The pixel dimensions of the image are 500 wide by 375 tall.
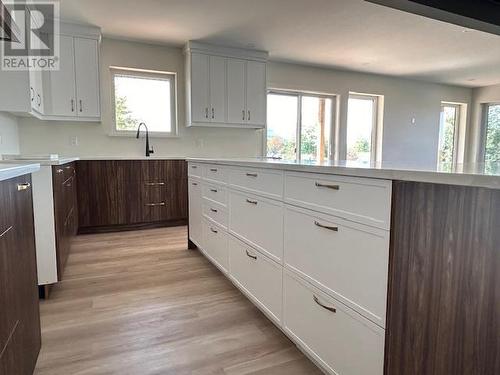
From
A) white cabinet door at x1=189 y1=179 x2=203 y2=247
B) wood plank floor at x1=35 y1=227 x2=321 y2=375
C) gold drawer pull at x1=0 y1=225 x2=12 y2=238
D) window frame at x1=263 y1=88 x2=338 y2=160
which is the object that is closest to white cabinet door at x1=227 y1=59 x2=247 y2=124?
window frame at x1=263 y1=88 x2=338 y2=160

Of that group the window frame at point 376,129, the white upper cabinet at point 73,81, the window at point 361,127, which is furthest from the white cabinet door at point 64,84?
the window frame at point 376,129

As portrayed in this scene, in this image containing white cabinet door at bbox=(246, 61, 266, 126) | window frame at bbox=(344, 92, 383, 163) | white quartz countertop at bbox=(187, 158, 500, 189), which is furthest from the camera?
window frame at bbox=(344, 92, 383, 163)

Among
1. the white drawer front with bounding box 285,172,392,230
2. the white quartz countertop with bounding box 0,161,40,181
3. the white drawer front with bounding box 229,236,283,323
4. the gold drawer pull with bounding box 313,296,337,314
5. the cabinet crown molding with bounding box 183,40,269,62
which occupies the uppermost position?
the cabinet crown molding with bounding box 183,40,269,62

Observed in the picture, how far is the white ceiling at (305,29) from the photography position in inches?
127

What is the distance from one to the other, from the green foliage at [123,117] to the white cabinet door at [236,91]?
4.45 feet

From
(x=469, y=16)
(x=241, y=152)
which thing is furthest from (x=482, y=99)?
(x=241, y=152)

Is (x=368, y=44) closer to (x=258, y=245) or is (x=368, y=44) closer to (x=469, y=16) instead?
(x=469, y=16)

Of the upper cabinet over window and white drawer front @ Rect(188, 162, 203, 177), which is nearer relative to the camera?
white drawer front @ Rect(188, 162, 203, 177)

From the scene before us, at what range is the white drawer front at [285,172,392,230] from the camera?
97 centimetres

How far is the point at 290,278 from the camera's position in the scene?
57.7 inches

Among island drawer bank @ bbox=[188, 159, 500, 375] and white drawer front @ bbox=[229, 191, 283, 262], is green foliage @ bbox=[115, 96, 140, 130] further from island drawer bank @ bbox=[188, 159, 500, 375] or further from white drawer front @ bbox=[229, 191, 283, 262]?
island drawer bank @ bbox=[188, 159, 500, 375]

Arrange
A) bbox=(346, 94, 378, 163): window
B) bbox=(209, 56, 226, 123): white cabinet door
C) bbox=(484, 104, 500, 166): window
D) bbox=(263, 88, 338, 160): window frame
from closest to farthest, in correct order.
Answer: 1. bbox=(209, 56, 226, 123): white cabinet door
2. bbox=(263, 88, 338, 160): window frame
3. bbox=(346, 94, 378, 163): window
4. bbox=(484, 104, 500, 166): window

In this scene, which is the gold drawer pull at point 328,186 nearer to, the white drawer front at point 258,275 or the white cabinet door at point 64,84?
the white drawer front at point 258,275

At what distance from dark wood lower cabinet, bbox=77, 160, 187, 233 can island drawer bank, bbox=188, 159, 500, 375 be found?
8.68 feet
